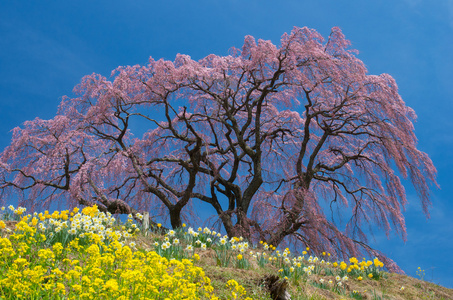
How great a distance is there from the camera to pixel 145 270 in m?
3.62

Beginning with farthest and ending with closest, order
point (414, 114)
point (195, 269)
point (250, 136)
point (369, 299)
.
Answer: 1. point (250, 136)
2. point (414, 114)
3. point (369, 299)
4. point (195, 269)

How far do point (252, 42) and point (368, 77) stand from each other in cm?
322

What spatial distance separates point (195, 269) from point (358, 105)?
8941mm

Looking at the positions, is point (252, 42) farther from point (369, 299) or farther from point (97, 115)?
point (369, 299)

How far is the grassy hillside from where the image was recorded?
3.60 metres

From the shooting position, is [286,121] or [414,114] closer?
[414,114]

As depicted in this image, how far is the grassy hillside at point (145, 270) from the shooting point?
3602 millimetres

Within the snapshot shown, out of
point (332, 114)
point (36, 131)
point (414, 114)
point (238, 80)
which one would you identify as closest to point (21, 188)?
point (36, 131)

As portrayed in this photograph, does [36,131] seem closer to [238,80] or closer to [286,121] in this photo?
[238,80]

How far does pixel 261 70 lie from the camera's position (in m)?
11.2

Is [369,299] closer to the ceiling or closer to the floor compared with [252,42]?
closer to the floor

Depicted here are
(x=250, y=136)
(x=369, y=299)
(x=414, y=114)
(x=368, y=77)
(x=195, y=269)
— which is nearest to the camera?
(x=195, y=269)

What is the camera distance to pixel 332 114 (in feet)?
37.3

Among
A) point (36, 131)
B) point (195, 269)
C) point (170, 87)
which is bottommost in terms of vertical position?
point (195, 269)
